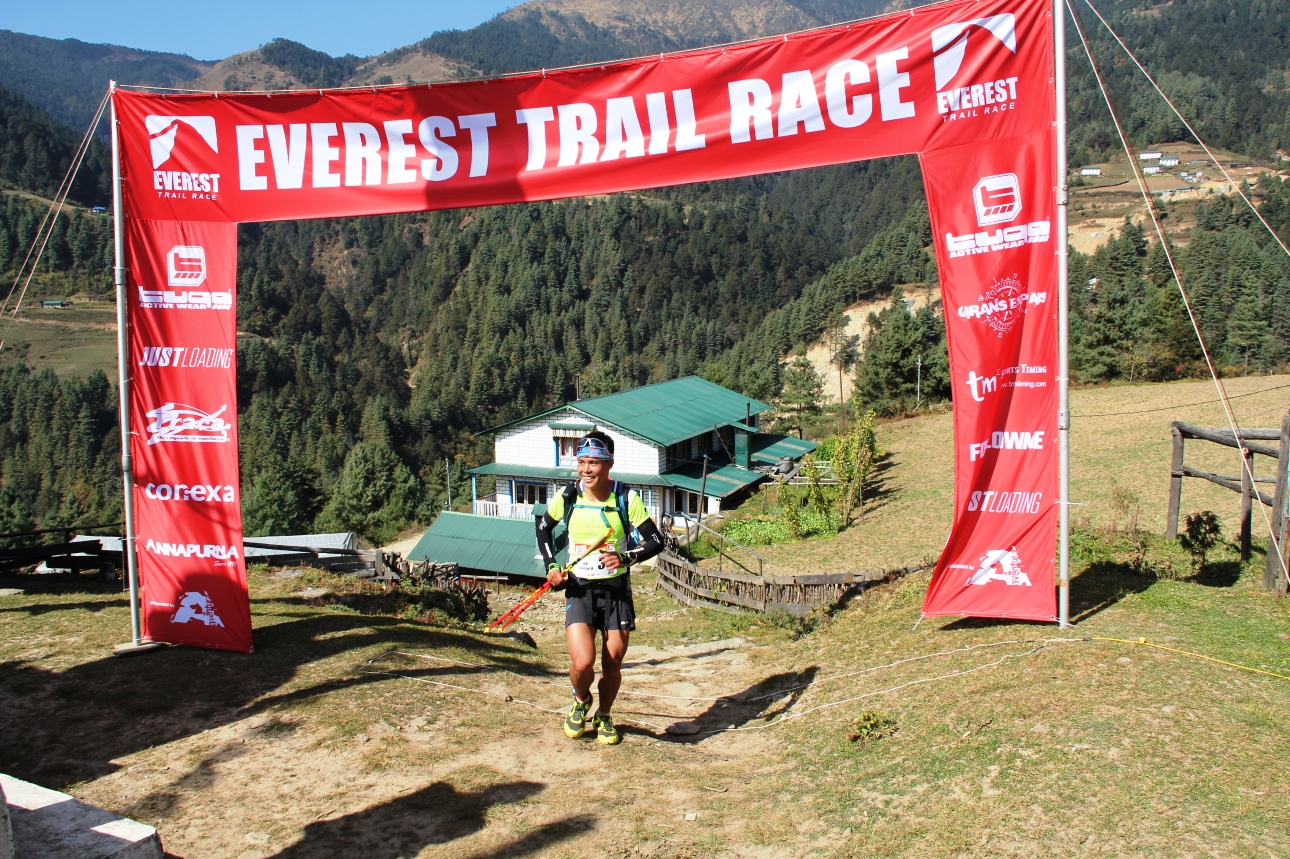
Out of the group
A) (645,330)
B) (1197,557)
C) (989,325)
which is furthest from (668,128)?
(645,330)

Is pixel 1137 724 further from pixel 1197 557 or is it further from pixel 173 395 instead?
pixel 173 395

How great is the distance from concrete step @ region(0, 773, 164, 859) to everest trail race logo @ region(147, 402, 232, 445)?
4632 mm

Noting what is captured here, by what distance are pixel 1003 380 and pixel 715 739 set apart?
3832 millimetres

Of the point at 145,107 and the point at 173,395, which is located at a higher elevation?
the point at 145,107

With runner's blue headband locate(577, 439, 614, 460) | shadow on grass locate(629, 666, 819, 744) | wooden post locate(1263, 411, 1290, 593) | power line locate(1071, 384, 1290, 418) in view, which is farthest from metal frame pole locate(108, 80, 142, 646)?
power line locate(1071, 384, 1290, 418)

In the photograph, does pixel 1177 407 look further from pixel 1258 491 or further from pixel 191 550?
pixel 191 550

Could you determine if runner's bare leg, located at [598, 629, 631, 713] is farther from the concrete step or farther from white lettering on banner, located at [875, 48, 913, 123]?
white lettering on banner, located at [875, 48, 913, 123]

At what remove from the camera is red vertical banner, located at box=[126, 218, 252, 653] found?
7.95m

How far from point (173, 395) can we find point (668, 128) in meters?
5.27

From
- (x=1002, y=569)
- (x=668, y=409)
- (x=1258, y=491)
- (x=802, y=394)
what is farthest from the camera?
(x=802, y=394)

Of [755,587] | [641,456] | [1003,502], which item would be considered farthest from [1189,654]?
[641,456]

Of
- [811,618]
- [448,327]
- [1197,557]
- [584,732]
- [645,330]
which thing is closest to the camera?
[584,732]

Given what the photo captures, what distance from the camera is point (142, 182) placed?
8.02 meters

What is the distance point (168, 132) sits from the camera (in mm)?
8039
